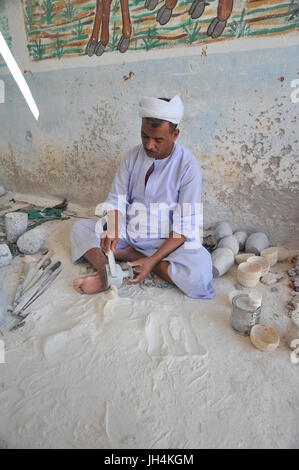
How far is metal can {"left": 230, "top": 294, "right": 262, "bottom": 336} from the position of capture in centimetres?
175

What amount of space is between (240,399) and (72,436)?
2.46 ft

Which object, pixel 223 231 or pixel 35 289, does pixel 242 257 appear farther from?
pixel 35 289

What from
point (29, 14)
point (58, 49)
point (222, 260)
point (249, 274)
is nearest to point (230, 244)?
point (222, 260)

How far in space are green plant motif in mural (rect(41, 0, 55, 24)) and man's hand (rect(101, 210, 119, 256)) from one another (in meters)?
1.98

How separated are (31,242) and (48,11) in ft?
6.91

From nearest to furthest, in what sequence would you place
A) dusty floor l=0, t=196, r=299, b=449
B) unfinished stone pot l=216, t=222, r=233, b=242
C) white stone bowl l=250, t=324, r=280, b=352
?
1. dusty floor l=0, t=196, r=299, b=449
2. white stone bowl l=250, t=324, r=280, b=352
3. unfinished stone pot l=216, t=222, r=233, b=242

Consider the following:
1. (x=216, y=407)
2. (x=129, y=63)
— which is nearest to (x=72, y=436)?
(x=216, y=407)

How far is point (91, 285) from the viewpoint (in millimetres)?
2150

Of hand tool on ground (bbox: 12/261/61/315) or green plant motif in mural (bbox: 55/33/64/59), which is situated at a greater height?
green plant motif in mural (bbox: 55/33/64/59)

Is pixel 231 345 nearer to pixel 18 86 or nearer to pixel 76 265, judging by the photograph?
pixel 76 265

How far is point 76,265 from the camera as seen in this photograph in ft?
8.20

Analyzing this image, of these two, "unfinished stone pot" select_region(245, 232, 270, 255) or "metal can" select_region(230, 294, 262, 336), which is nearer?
"metal can" select_region(230, 294, 262, 336)

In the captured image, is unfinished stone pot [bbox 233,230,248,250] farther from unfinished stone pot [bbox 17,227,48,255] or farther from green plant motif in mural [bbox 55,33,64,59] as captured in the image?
green plant motif in mural [bbox 55,33,64,59]

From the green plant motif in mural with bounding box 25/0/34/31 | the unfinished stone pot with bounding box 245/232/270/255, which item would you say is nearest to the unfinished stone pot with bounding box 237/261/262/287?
the unfinished stone pot with bounding box 245/232/270/255
